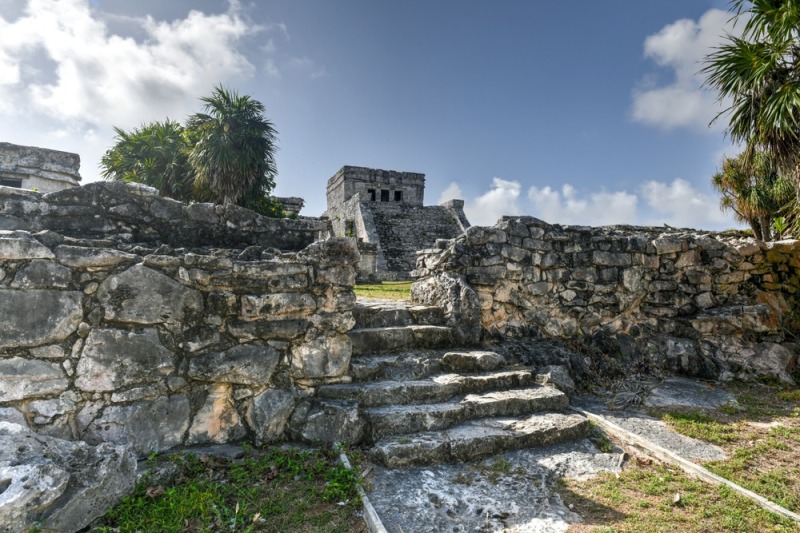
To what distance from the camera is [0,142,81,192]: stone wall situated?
11266 millimetres

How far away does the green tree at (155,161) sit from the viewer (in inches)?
557

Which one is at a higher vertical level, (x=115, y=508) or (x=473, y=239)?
(x=473, y=239)

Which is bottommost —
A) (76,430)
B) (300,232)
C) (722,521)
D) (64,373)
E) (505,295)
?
(722,521)

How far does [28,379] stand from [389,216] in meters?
20.3

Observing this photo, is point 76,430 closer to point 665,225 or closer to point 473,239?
point 473,239

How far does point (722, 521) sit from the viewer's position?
2.43 meters

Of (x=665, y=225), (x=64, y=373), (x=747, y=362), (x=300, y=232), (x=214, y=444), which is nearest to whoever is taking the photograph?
(x=64, y=373)

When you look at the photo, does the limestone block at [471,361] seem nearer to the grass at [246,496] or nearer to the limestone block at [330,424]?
the limestone block at [330,424]

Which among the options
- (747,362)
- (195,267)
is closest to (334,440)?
(195,267)

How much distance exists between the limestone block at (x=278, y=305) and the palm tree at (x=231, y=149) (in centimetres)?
1158

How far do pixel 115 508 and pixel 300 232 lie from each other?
2.40 m

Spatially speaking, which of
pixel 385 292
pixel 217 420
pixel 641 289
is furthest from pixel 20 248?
pixel 641 289

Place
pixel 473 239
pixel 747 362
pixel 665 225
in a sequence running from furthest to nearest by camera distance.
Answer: pixel 665 225 < pixel 747 362 < pixel 473 239

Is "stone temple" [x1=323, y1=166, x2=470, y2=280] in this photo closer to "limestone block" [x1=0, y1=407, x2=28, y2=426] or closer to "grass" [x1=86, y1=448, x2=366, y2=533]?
"grass" [x1=86, y1=448, x2=366, y2=533]
